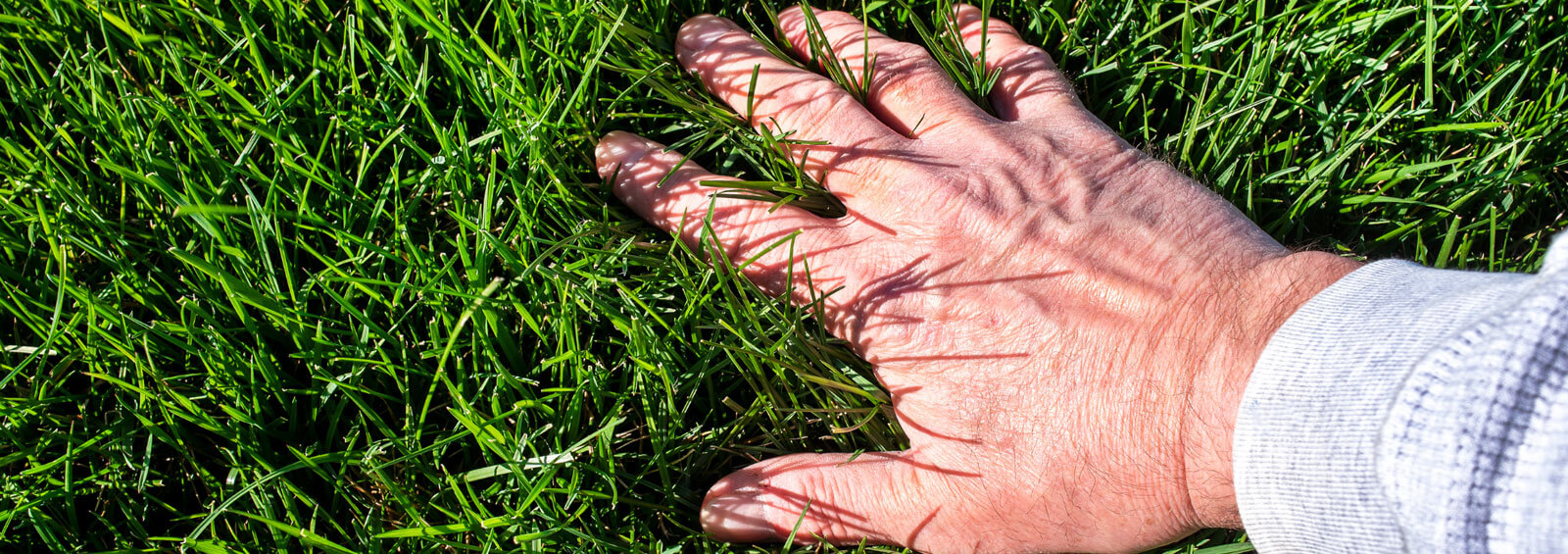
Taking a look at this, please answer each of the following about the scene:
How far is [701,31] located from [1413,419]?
4.50 ft

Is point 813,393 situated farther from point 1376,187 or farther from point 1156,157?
point 1376,187

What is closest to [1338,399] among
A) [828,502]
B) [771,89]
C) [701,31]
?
[828,502]

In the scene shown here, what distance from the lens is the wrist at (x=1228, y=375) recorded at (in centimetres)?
141

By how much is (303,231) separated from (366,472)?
0.47 m

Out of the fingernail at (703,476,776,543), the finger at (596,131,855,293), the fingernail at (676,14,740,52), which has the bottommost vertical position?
the fingernail at (703,476,776,543)

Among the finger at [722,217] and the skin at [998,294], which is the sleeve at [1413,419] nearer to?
the skin at [998,294]

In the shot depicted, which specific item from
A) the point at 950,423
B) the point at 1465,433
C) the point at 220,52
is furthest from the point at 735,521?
the point at 220,52

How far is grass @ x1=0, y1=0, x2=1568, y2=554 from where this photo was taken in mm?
1571

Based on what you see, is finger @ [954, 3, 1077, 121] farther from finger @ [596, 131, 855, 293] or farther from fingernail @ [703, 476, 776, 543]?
fingernail @ [703, 476, 776, 543]

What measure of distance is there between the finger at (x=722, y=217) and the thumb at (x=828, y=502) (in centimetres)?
34

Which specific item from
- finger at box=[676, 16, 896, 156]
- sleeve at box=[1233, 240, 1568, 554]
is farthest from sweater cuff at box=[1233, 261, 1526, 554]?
finger at box=[676, 16, 896, 156]

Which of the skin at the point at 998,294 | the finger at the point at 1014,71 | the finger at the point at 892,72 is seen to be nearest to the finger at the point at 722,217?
the skin at the point at 998,294

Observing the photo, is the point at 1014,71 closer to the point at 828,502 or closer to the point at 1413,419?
the point at 828,502

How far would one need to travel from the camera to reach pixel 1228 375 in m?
1.42
